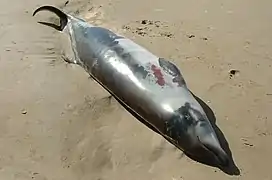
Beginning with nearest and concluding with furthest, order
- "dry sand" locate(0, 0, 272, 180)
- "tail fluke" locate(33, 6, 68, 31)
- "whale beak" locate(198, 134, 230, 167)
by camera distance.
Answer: "whale beak" locate(198, 134, 230, 167) < "dry sand" locate(0, 0, 272, 180) < "tail fluke" locate(33, 6, 68, 31)

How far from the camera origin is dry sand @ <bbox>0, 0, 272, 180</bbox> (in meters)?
3.08

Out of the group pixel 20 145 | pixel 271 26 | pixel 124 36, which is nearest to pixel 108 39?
pixel 124 36

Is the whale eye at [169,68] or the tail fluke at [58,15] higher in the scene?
the whale eye at [169,68]

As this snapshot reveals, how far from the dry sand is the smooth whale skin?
107 mm

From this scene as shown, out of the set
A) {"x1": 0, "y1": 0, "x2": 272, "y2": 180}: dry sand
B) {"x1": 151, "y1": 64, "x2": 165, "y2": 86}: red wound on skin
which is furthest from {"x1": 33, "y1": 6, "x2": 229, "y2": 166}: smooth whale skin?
{"x1": 0, "y1": 0, "x2": 272, "y2": 180}: dry sand

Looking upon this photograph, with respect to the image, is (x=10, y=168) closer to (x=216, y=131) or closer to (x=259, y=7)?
(x=216, y=131)

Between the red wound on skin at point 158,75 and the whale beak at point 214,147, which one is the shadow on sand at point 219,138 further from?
the red wound on skin at point 158,75

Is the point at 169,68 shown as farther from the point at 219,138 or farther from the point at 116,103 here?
the point at 219,138

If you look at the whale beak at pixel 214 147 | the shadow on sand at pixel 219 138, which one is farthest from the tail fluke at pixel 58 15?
the whale beak at pixel 214 147

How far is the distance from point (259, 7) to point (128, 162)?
1863 millimetres

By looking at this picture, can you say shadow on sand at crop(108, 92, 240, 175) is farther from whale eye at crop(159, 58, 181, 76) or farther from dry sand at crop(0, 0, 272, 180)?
whale eye at crop(159, 58, 181, 76)

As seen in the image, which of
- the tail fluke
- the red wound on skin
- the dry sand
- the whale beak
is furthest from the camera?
the tail fluke

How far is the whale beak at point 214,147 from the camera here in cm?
292

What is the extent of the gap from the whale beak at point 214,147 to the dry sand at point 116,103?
0.08 m
